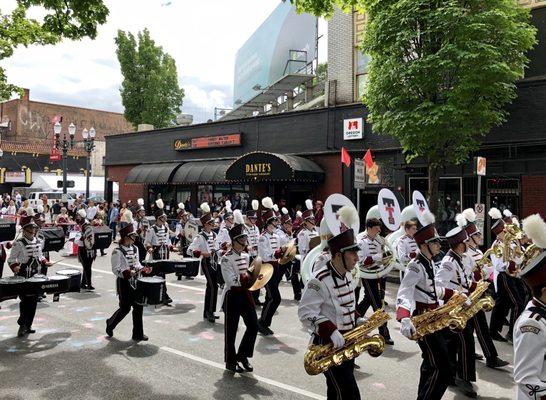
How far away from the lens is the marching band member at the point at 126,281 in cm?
762

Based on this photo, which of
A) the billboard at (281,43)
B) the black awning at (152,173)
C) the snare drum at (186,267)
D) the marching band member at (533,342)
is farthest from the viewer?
the billboard at (281,43)

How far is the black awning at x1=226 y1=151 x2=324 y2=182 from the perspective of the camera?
796 inches

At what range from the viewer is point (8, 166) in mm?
51531

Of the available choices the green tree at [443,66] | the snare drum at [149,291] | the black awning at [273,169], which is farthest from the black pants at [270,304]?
the black awning at [273,169]

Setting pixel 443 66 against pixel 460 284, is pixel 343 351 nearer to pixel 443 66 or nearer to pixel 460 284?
pixel 460 284

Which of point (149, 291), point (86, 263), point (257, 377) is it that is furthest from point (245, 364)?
point (86, 263)

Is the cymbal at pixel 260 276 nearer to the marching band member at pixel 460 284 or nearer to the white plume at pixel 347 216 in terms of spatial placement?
the white plume at pixel 347 216

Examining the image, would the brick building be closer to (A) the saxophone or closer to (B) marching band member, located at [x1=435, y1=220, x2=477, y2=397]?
(B) marching band member, located at [x1=435, y1=220, x2=477, y2=397]

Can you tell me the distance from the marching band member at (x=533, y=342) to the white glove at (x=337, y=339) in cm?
139

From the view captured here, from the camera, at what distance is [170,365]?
21.3 ft

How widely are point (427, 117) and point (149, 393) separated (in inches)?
427

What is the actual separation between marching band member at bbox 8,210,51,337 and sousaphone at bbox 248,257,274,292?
384cm

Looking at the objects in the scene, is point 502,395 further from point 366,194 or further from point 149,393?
point 366,194

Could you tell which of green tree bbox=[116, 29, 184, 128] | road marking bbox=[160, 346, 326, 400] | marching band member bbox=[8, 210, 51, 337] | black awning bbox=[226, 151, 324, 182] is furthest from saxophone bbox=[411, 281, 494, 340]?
green tree bbox=[116, 29, 184, 128]
